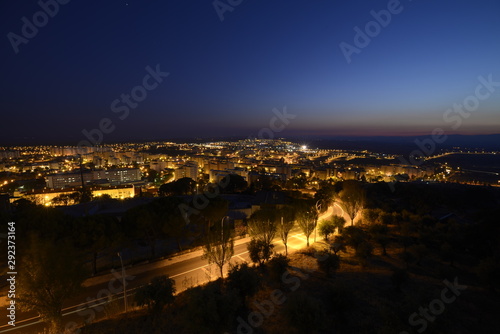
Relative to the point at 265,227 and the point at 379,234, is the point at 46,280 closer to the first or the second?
the point at 265,227

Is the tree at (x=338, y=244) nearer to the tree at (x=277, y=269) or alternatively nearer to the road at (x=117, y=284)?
the road at (x=117, y=284)

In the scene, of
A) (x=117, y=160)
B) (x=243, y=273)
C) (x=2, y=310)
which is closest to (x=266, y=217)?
(x=243, y=273)

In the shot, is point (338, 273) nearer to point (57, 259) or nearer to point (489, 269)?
point (489, 269)

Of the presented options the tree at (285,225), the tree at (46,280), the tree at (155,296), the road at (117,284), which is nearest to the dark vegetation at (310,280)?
the tree at (155,296)

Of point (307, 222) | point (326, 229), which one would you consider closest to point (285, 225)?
point (307, 222)

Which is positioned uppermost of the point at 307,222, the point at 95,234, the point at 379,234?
the point at 95,234

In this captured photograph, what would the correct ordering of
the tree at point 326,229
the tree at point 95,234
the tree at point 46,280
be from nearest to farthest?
1. the tree at point 46,280
2. the tree at point 95,234
3. the tree at point 326,229

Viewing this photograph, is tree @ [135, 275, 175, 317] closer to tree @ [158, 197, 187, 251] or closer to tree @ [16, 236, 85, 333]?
tree @ [16, 236, 85, 333]
